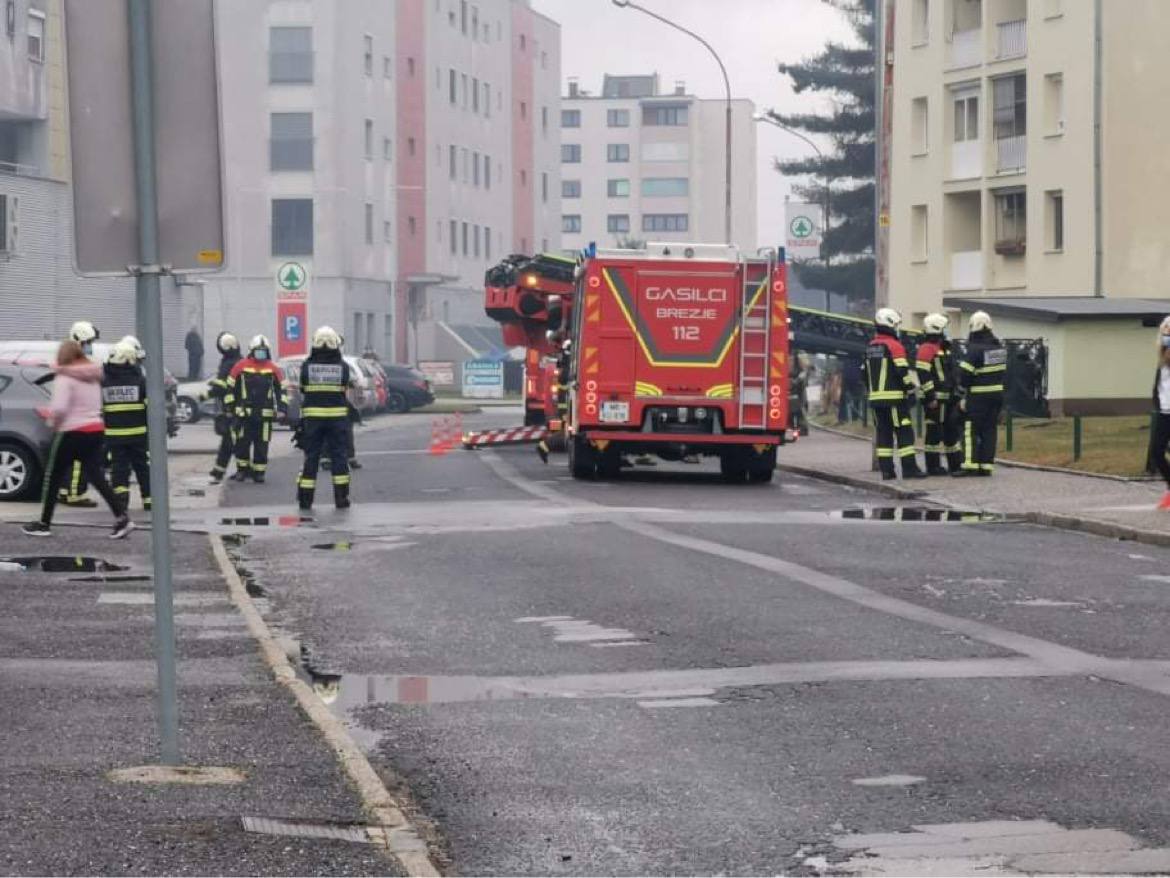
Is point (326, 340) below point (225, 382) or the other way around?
the other way around

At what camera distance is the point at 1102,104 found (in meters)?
56.9

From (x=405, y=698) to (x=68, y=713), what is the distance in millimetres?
1591

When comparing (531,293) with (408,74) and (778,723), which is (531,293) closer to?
(778,723)

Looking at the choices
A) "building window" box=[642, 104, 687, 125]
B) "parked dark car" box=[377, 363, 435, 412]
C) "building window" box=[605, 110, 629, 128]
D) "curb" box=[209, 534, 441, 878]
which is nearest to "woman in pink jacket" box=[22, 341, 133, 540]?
"curb" box=[209, 534, 441, 878]

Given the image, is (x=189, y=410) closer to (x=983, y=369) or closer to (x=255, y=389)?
(x=255, y=389)

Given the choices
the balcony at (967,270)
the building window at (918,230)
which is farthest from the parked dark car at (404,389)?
the balcony at (967,270)

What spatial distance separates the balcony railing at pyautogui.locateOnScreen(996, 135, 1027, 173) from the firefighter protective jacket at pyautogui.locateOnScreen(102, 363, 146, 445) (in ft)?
137

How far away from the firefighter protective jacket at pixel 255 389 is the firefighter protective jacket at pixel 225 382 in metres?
0.08

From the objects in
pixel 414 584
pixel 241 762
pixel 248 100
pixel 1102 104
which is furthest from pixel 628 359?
pixel 248 100

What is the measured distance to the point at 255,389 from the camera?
28641mm

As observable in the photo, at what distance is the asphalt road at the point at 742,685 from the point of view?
7.44m

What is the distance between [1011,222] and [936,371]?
35340mm

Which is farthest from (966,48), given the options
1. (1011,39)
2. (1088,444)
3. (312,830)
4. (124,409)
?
(312,830)

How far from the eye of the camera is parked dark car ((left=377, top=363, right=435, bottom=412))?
65.4 meters
